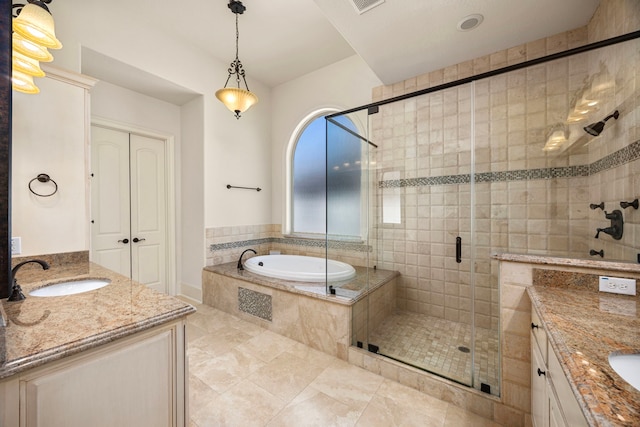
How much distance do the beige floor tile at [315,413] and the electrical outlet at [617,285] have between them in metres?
1.46

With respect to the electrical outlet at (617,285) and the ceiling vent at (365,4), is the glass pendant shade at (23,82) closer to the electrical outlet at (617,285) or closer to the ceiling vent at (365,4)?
the ceiling vent at (365,4)

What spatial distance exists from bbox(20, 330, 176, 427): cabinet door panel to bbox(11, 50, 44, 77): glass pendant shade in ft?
4.68

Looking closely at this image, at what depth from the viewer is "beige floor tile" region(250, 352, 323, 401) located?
170cm

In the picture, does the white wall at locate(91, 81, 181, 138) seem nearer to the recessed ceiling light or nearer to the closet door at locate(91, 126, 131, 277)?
the closet door at locate(91, 126, 131, 277)

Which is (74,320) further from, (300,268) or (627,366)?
(300,268)

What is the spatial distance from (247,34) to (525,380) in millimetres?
3978

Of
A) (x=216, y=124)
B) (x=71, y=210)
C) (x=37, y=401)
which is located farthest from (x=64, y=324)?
(x=216, y=124)

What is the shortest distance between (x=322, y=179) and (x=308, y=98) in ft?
4.06

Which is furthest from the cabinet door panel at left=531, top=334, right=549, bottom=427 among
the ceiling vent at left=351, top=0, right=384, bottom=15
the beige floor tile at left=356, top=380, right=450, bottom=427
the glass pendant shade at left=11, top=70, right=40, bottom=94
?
the glass pendant shade at left=11, top=70, right=40, bottom=94

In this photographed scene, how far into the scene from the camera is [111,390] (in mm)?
847

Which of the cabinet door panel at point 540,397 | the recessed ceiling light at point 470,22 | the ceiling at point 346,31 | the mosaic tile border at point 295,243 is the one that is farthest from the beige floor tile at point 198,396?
the recessed ceiling light at point 470,22

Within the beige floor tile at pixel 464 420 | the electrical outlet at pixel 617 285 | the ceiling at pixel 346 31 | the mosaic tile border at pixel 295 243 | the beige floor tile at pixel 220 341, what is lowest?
the beige floor tile at pixel 464 420

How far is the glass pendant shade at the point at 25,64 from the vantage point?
1.17 metres

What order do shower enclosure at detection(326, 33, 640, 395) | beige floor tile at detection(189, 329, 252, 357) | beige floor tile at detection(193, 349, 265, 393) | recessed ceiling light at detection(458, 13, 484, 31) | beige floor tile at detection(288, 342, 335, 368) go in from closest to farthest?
shower enclosure at detection(326, 33, 640, 395)
beige floor tile at detection(193, 349, 265, 393)
recessed ceiling light at detection(458, 13, 484, 31)
beige floor tile at detection(288, 342, 335, 368)
beige floor tile at detection(189, 329, 252, 357)
